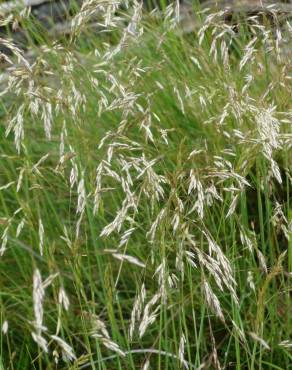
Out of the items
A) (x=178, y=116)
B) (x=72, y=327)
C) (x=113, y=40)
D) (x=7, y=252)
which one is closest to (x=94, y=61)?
(x=113, y=40)

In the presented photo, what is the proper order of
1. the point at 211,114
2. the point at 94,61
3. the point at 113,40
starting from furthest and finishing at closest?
the point at 113,40 < the point at 94,61 < the point at 211,114

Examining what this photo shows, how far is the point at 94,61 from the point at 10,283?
1.42m

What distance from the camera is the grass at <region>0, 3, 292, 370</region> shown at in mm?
1566

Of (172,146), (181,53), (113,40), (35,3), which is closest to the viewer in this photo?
(172,146)

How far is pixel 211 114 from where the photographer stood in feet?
8.94

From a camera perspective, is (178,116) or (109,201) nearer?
(109,201)

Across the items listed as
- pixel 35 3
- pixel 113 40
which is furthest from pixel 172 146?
pixel 35 3

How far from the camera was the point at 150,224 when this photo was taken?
1.90 m

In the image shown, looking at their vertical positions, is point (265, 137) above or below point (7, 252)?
above

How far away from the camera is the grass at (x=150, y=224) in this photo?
157 centimetres

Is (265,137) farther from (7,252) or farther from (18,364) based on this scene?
(7,252)

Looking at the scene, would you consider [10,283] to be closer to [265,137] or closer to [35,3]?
[265,137]

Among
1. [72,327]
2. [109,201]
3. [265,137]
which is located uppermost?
[265,137]

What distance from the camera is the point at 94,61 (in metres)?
3.41
